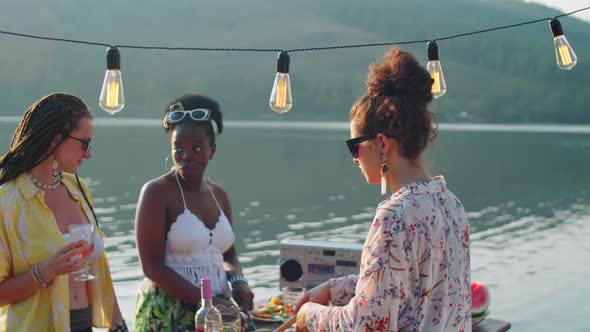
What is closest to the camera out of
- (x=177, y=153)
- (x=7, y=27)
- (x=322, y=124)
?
(x=177, y=153)

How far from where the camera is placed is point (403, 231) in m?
1.98

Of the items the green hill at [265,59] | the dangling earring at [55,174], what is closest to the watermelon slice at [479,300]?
the dangling earring at [55,174]

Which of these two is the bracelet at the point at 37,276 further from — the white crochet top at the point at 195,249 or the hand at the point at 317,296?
the hand at the point at 317,296

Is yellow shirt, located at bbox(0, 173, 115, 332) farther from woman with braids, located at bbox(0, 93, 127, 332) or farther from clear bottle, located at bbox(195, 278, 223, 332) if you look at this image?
clear bottle, located at bbox(195, 278, 223, 332)

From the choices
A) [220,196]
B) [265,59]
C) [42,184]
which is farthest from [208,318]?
Result: [265,59]

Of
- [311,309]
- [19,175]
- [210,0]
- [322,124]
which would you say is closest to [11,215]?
[19,175]

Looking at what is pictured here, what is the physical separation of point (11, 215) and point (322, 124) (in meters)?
67.5

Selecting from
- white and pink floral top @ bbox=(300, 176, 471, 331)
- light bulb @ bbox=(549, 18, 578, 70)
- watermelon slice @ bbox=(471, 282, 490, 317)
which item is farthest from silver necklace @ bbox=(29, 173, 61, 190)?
light bulb @ bbox=(549, 18, 578, 70)

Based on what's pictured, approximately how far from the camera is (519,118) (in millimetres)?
73125

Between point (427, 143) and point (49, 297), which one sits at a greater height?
point (427, 143)

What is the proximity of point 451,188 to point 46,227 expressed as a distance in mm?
23144

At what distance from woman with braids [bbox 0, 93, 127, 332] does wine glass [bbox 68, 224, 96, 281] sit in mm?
21

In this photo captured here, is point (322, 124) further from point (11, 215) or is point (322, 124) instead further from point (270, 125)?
point (11, 215)

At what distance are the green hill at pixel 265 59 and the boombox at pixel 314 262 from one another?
5702 cm
